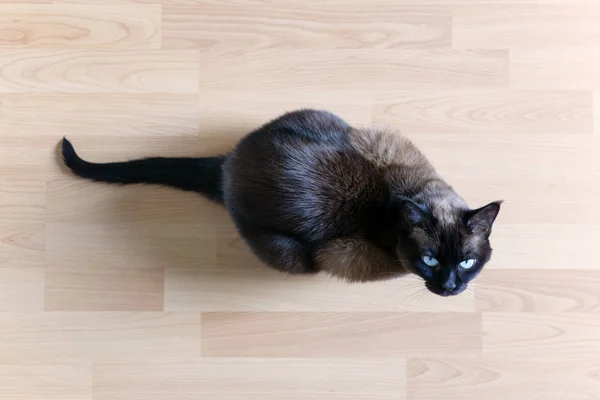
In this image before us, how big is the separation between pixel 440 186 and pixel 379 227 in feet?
0.48

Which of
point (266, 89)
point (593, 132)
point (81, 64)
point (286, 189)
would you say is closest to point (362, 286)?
point (286, 189)

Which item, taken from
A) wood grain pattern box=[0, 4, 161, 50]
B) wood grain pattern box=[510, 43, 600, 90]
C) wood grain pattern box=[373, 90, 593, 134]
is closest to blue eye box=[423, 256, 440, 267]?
wood grain pattern box=[373, 90, 593, 134]

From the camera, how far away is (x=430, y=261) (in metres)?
0.98

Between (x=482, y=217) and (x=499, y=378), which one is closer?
(x=482, y=217)

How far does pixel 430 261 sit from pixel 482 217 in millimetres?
121

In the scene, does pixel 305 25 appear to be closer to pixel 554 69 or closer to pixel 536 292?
pixel 554 69

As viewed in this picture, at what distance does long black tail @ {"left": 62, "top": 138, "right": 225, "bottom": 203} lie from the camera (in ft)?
3.90

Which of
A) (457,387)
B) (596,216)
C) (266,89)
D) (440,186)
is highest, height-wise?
(266,89)

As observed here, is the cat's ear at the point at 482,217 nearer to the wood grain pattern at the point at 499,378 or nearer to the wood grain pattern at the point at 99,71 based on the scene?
the wood grain pattern at the point at 499,378

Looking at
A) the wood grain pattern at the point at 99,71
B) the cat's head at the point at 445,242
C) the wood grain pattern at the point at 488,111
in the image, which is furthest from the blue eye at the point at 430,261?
the wood grain pattern at the point at 99,71

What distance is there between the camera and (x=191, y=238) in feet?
4.14

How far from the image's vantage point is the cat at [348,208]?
0.98 m

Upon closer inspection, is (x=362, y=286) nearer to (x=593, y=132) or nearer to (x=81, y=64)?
(x=593, y=132)

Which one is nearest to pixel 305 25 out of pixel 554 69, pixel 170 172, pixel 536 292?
pixel 170 172
